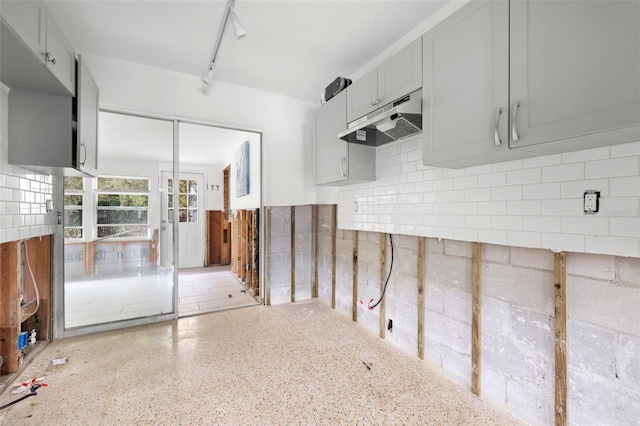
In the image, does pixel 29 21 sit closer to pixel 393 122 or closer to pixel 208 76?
pixel 208 76

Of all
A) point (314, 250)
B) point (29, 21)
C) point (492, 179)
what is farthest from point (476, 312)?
point (29, 21)

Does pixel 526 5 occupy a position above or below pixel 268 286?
above

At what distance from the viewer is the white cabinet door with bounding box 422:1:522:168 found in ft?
4.65

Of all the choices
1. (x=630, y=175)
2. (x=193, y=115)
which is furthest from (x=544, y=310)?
(x=193, y=115)

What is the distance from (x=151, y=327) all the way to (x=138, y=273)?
636 mm

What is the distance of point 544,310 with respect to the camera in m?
1.62

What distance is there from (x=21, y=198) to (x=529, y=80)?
3.41 metres

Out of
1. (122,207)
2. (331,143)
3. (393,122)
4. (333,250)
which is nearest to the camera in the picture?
(393,122)

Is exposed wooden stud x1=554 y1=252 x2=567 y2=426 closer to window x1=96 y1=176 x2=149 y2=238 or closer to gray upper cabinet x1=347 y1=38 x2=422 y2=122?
gray upper cabinet x1=347 y1=38 x2=422 y2=122

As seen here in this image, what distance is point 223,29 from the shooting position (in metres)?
2.38

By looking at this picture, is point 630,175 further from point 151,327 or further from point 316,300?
point 151,327

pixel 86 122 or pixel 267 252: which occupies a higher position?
pixel 86 122

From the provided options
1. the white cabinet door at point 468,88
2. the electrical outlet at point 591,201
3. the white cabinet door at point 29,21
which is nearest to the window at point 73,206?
the white cabinet door at point 29,21

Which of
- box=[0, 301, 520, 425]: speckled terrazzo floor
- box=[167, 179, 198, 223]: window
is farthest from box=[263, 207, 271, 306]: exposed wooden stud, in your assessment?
box=[167, 179, 198, 223]: window
